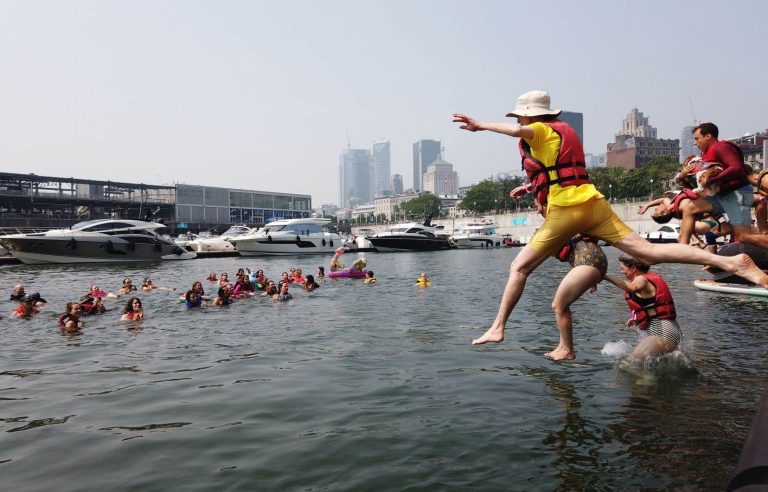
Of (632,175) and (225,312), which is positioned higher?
(632,175)

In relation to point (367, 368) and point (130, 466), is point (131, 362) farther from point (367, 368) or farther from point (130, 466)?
point (130, 466)

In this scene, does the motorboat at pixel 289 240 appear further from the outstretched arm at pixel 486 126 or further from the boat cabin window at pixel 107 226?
the outstretched arm at pixel 486 126

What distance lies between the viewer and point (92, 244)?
158 feet

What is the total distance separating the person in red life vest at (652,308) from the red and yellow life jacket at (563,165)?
5.26 m

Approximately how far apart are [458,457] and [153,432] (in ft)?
13.9

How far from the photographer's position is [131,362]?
13148mm

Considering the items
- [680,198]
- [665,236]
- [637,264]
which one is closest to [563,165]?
[680,198]

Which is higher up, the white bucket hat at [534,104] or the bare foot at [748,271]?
the white bucket hat at [534,104]

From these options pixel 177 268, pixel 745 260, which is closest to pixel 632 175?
pixel 177 268

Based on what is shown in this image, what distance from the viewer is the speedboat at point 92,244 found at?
4666 cm

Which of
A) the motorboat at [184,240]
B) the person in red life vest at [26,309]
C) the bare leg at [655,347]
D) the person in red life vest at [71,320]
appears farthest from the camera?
the motorboat at [184,240]

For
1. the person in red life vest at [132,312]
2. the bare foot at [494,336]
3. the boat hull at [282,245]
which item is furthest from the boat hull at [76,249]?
the bare foot at [494,336]

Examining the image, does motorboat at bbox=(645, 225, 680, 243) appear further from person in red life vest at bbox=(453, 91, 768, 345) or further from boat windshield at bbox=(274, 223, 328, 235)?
person in red life vest at bbox=(453, 91, 768, 345)

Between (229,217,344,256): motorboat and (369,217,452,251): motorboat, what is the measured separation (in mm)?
7609
